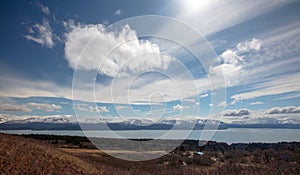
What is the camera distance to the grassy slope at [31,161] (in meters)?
26.6

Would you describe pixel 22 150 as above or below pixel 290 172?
above

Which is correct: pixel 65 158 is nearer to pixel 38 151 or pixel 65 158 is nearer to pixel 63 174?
pixel 38 151

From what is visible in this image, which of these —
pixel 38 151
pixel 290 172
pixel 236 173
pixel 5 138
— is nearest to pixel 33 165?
pixel 38 151

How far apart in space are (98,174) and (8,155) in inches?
425

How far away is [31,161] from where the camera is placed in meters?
29.6

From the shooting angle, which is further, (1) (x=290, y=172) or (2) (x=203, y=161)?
(2) (x=203, y=161)

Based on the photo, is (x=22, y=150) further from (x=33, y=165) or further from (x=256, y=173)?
(x=256, y=173)

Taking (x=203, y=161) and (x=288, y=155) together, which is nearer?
(x=203, y=161)

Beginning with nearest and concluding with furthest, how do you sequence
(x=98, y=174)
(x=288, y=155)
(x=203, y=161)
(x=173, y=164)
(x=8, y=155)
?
(x=8, y=155) < (x=98, y=174) < (x=173, y=164) < (x=203, y=161) < (x=288, y=155)

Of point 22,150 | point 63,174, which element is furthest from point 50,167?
point 22,150

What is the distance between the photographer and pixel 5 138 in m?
34.1

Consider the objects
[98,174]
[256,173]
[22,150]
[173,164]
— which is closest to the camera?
[22,150]

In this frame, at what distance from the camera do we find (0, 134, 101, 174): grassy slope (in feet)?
87.2

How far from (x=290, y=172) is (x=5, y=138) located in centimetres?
4699
